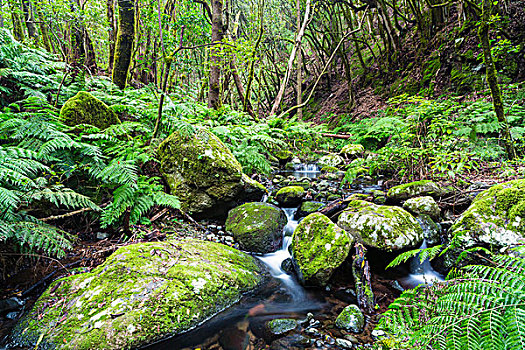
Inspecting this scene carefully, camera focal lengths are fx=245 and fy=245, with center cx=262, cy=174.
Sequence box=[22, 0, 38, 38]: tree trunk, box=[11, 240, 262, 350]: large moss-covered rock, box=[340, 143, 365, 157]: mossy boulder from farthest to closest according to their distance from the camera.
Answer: box=[340, 143, 365, 157]: mossy boulder < box=[22, 0, 38, 38]: tree trunk < box=[11, 240, 262, 350]: large moss-covered rock

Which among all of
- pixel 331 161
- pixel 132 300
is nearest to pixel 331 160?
pixel 331 161

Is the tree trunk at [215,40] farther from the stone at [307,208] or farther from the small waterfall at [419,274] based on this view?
the small waterfall at [419,274]

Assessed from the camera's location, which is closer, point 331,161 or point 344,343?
point 344,343

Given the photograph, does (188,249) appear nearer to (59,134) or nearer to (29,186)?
(29,186)

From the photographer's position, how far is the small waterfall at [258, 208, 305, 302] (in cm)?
322

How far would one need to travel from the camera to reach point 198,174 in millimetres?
4340

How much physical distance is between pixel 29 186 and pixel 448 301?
3575 mm

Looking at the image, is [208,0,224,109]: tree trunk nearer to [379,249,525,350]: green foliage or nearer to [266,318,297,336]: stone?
[266,318,297,336]: stone

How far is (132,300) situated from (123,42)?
621cm

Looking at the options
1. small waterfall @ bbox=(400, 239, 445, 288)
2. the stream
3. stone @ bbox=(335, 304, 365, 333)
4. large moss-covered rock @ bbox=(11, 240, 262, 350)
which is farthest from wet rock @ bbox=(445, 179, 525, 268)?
large moss-covered rock @ bbox=(11, 240, 262, 350)

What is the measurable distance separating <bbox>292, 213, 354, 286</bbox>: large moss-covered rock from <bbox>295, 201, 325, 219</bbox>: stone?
4.04 feet

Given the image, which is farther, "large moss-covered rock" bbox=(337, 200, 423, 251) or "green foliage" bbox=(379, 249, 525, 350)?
"large moss-covered rock" bbox=(337, 200, 423, 251)

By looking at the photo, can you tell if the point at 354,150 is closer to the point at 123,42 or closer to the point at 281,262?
the point at 281,262

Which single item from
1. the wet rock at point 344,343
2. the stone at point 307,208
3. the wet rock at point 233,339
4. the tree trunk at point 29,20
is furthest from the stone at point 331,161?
the tree trunk at point 29,20
